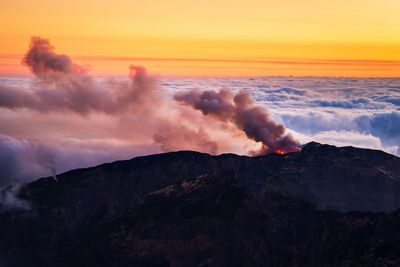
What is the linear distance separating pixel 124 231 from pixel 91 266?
2027cm

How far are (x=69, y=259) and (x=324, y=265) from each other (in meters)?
109

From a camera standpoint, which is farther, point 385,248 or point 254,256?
point 254,256

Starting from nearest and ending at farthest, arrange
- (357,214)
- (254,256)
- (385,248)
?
1. (385,248)
2. (357,214)
3. (254,256)

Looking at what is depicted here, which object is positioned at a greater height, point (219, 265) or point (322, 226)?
point (322, 226)

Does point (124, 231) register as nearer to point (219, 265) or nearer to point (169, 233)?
point (169, 233)

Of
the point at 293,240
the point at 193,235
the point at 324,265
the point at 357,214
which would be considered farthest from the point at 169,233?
the point at 357,214

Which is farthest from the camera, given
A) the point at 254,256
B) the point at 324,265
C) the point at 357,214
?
the point at 254,256

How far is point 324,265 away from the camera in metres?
173

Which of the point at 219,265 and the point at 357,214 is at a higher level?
the point at 357,214

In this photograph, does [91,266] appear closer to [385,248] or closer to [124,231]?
[124,231]

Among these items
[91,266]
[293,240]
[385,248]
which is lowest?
[91,266]

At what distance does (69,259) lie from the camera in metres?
196

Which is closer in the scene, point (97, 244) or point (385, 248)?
point (385, 248)

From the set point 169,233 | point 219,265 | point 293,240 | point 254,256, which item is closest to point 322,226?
point 293,240
